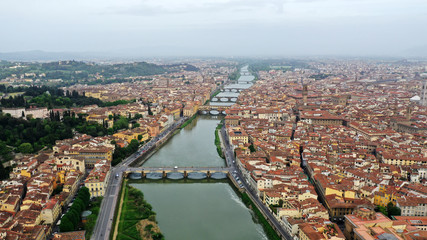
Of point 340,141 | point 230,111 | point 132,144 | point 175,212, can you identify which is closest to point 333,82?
point 230,111

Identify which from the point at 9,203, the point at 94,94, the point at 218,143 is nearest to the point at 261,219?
the point at 9,203

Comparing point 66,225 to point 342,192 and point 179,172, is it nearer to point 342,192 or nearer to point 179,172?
point 179,172

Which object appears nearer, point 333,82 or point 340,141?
point 340,141

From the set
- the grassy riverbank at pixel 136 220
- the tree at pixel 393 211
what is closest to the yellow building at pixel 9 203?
the grassy riverbank at pixel 136 220

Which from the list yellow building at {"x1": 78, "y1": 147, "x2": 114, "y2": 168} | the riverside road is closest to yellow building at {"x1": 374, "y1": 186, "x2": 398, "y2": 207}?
the riverside road

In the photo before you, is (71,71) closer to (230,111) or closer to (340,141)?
(230,111)

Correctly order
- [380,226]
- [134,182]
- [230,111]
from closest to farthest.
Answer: [380,226], [134,182], [230,111]
